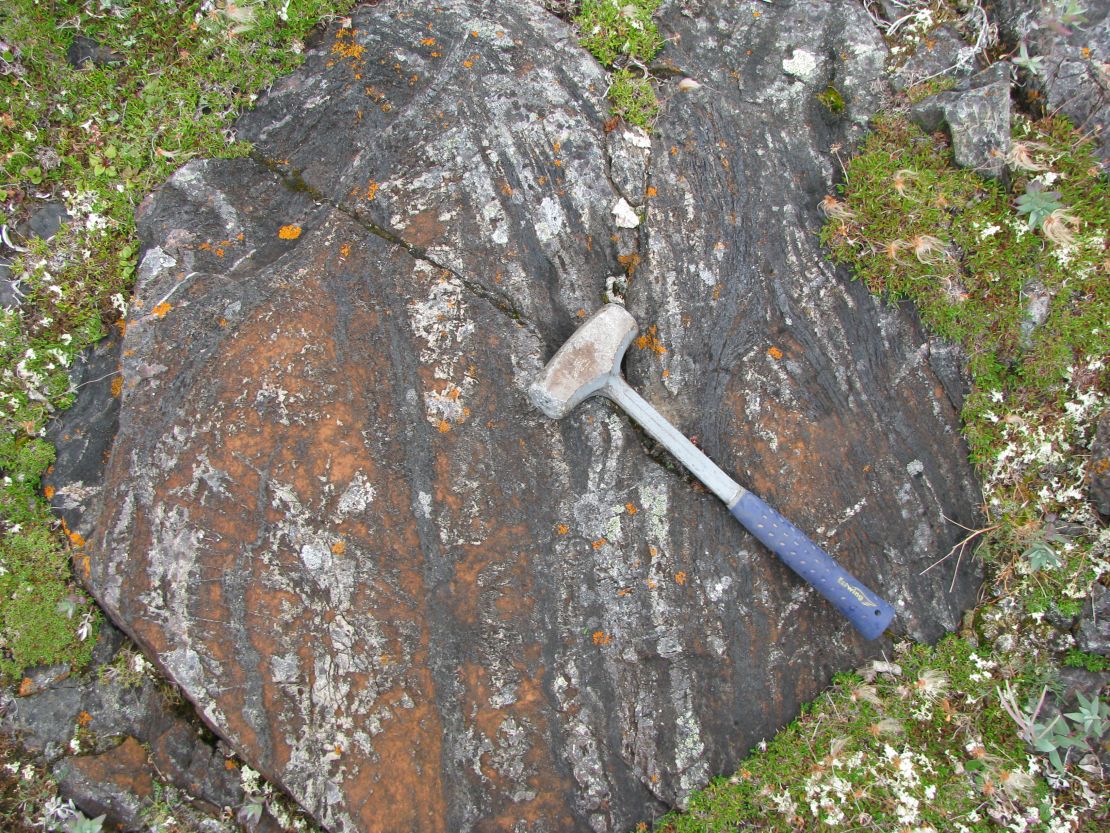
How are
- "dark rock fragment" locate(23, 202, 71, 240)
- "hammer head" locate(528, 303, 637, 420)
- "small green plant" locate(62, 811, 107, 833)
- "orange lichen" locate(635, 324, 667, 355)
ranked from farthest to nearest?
"dark rock fragment" locate(23, 202, 71, 240)
"orange lichen" locate(635, 324, 667, 355)
"hammer head" locate(528, 303, 637, 420)
"small green plant" locate(62, 811, 107, 833)

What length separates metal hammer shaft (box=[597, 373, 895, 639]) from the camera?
420 centimetres

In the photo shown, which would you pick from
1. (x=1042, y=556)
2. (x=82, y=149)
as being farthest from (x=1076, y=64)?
(x=82, y=149)

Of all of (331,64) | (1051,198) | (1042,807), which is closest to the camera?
(1042,807)

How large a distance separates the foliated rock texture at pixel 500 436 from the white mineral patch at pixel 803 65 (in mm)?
20

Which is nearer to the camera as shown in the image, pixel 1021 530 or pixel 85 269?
pixel 1021 530

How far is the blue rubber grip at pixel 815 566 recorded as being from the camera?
420 cm

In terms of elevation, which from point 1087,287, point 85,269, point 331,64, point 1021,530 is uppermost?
point 331,64

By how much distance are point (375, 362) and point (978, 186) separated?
4.19m

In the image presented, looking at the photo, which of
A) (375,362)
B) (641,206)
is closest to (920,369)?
(641,206)

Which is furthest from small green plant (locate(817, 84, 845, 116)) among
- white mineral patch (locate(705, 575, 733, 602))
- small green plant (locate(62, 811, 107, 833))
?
small green plant (locate(62, 811, 107, 833))

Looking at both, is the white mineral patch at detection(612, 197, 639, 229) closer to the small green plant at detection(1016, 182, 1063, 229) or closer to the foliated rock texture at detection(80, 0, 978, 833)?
the foliated rock texture at detection(80, 0, 978, 833)

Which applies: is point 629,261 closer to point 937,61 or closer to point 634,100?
point 634,100

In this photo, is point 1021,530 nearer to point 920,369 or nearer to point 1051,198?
point 920,369

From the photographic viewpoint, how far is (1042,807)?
4.13 m
